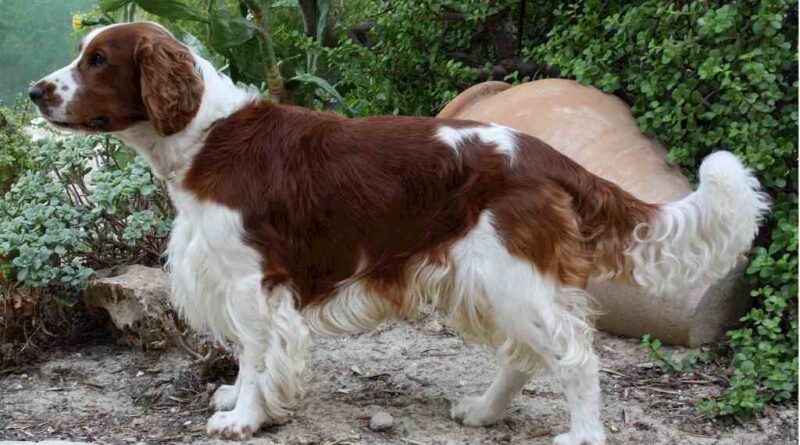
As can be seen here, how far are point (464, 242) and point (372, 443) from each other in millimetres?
850

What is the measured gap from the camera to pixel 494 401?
4.01 m

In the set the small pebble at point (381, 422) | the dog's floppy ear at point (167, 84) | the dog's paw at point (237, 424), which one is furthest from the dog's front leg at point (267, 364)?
the dog's floppy ear at point (167, 84)

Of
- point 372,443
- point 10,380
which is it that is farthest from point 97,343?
point 372,443

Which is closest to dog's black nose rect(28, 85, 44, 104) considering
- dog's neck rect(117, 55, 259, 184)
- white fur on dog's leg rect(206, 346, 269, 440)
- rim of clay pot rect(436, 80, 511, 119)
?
dog's neck rect(117, 55, 259, 184)

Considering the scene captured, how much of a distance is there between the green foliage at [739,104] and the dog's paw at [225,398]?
6.00 ft

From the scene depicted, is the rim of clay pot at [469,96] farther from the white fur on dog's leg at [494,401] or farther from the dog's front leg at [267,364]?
the dog's front leg at [267,364]

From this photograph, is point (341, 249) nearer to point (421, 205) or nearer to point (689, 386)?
point (421, 205)

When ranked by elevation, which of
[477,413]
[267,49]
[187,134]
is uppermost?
[187,134]

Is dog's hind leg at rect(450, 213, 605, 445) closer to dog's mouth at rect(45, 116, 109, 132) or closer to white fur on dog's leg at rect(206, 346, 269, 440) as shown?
white fur on dog's leg at rect(206, 346, 269, 440)

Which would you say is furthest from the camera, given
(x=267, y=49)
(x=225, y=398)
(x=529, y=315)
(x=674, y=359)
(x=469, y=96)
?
(x=267, y=49)

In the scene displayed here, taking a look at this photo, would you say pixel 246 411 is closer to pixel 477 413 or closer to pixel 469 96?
pixel 477 413

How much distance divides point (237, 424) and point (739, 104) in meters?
2.58

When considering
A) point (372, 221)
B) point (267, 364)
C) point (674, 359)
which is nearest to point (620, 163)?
point (674, 359)

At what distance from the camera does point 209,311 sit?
3.81 meters
